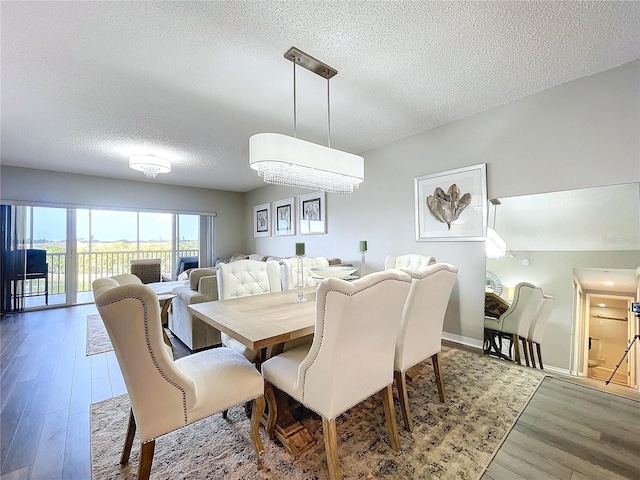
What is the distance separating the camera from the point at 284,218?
578cm

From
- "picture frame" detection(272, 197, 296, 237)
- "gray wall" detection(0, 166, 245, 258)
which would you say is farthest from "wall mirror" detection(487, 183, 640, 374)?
"gray wall" detection(0, 166, 245, 258)

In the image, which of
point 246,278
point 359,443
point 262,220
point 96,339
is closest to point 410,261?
point 246,278

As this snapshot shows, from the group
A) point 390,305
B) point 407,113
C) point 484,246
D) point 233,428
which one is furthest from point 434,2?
point 233,428

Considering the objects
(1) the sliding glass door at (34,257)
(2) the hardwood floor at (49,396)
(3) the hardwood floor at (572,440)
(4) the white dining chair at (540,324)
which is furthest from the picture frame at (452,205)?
(1) the sliding glass door at (34,257)

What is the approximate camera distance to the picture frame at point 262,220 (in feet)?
20.6

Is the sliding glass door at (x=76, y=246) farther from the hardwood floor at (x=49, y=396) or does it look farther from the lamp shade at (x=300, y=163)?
the lamp shade at (x=300, y=163)

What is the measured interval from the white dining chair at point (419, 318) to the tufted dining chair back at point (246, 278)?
1.41 metres

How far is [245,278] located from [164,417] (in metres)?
1.42

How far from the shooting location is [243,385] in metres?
1.43

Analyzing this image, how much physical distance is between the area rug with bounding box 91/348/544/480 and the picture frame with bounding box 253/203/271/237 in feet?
14.7

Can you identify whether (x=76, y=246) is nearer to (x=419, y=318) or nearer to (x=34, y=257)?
(x=34, y=257)

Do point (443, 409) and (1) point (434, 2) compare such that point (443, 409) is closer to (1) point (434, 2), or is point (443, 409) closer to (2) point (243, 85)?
(1) point (434, 2)

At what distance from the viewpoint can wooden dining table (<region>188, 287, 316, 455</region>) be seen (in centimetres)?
139

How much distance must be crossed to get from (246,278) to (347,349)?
61.2 inches
